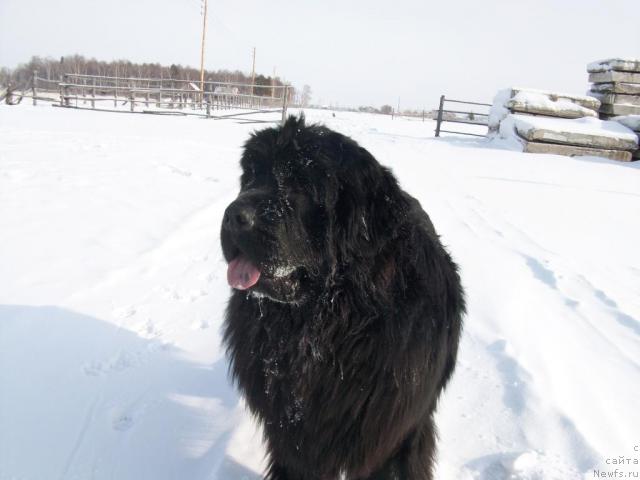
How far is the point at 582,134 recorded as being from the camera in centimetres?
1023

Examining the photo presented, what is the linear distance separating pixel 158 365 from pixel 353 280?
1.52 metres

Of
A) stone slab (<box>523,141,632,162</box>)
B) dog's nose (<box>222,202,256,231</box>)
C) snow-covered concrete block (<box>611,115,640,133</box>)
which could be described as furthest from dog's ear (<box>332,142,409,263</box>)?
snow-covered concrete block (<box>611,115,640,133</box>)

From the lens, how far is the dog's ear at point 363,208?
5.06ft

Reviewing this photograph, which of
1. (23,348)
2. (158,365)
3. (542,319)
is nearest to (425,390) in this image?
(158,365)

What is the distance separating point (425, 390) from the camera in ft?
5.33

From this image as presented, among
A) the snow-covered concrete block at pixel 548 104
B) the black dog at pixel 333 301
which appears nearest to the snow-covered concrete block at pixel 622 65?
the snow-covered concrete block at pixel 548 104

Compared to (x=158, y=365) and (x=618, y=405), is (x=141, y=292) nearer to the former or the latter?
(x=158, y=365)

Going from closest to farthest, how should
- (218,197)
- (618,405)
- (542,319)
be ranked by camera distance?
(618,405)
(542,319)
(218,197)

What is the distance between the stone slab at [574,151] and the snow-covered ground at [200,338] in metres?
5.00

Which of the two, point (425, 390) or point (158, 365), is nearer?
point (425, 390)

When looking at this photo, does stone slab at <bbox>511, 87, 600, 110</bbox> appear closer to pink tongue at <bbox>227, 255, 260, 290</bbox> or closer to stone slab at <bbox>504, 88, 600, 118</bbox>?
stone slab at <bbox>504, 88, 600, 118</bbox>

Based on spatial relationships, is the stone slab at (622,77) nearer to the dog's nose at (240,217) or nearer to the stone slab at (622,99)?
the stone slab at (622,99)

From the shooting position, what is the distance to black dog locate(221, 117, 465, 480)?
4.96 feet

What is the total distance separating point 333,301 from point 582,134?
11342mm
